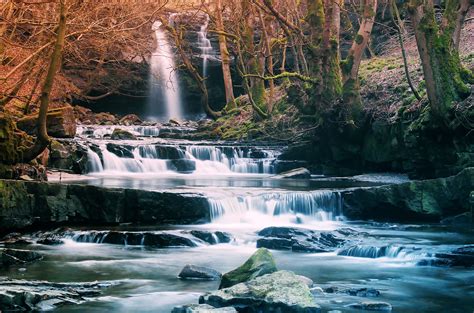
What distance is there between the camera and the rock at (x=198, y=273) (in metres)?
11.0

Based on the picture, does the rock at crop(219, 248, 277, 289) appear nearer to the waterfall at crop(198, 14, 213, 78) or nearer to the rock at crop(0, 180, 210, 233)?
the rock at crop(0, 180, 210, 233)

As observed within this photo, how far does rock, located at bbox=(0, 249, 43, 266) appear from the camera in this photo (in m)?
11.6

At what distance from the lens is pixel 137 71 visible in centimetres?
3978

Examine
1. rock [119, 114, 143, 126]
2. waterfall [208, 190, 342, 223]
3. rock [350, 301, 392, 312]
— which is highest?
rock [119, 114, 143, 126]

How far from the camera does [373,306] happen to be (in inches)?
357

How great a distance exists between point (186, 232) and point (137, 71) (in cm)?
2659

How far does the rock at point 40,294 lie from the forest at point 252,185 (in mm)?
25

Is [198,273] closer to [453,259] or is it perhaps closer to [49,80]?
[453,259]

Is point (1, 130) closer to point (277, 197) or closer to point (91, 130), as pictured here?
point (277, 197)

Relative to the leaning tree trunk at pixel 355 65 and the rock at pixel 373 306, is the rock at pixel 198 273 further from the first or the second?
the leaning tree trunk at pixel 355 65

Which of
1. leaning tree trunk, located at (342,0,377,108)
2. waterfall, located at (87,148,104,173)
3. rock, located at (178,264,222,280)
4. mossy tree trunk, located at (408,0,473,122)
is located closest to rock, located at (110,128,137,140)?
waterfall, located at (87,148,104,173)

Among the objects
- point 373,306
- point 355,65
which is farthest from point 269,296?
point 355,65

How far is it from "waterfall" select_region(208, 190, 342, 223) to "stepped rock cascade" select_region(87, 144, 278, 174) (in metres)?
7.69

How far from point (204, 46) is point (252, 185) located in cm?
2297
